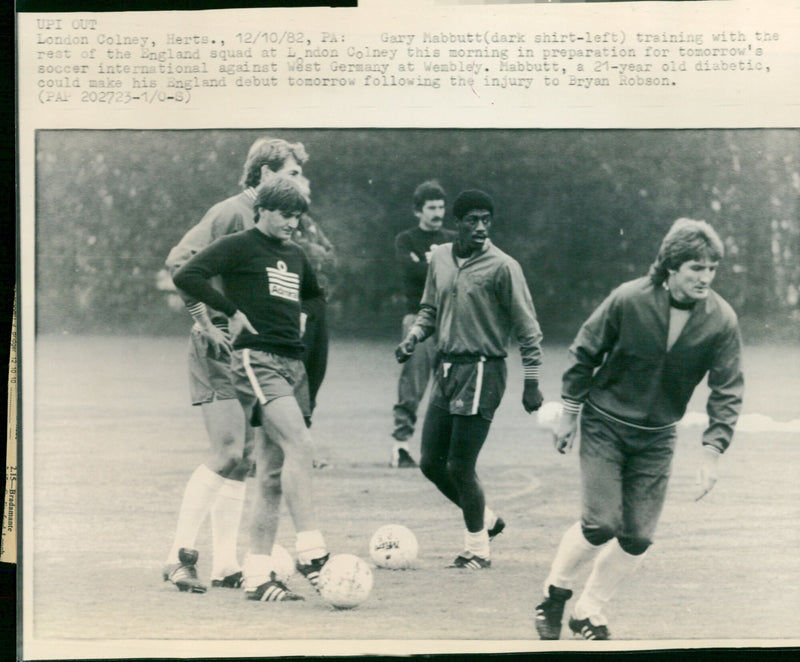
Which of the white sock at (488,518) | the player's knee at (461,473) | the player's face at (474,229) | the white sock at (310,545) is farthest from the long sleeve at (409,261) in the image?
the white sock at (310,545)

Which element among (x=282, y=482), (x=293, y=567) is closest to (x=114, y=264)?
(x=282, y=482)

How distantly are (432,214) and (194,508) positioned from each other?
1.96 m

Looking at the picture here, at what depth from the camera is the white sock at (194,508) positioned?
17.0ft

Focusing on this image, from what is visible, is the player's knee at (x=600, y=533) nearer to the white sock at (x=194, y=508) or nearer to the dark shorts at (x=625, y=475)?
the dark shorts at (x=625, y=475)

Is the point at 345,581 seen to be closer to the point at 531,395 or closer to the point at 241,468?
the point at 241,468

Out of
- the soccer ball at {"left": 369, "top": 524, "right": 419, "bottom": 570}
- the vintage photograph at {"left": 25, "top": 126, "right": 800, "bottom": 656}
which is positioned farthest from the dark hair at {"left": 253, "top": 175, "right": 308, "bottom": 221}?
the soccer ball at {"left": 369, "top": 524, "right": 419, "bottom": 570}

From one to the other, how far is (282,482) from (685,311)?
218 cm

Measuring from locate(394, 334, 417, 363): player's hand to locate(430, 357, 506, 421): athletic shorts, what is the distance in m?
0.19

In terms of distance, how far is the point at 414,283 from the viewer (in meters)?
5.31

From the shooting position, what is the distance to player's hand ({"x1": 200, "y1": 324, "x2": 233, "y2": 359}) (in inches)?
202

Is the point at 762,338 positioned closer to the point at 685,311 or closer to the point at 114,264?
the point at 685,311

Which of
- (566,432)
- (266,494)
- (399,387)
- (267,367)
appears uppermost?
(267,367)

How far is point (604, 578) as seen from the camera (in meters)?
5.01

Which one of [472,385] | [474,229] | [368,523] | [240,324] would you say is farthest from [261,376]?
[474,229]
